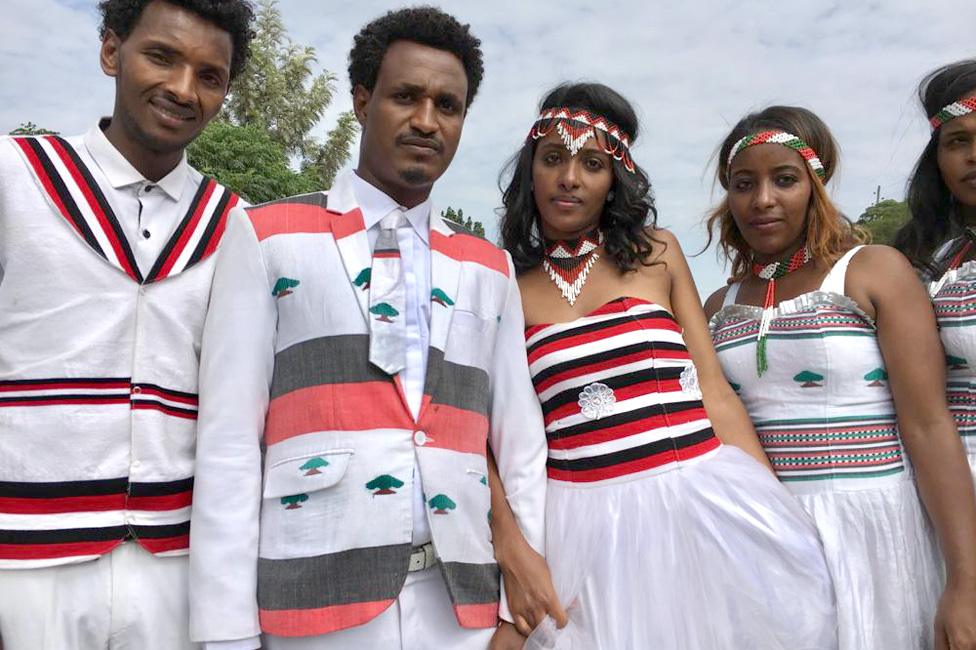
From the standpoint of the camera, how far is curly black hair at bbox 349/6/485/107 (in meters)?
2.28

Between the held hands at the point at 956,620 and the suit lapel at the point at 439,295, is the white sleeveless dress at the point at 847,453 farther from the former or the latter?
the suit lapel at the point at 439,295

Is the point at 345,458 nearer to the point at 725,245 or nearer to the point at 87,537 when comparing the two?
the point at 87,537

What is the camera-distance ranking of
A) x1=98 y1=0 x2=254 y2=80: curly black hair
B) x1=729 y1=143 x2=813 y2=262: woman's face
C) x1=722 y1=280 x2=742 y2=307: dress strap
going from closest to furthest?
x1=98 y1=0 x2=254 y2=80: curly black hair → x1=729 y1=143 x2=813 y2=262: woman's face → x1=722 y1=280 x2=742 y2=307: dress strap

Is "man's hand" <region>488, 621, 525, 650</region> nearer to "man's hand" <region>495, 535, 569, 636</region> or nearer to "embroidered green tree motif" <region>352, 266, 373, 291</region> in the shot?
"man's hand" <region>495, 535, 569, 636</region>

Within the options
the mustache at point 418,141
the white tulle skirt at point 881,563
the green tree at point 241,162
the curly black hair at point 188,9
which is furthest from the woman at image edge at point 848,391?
the green tree at point 241,162

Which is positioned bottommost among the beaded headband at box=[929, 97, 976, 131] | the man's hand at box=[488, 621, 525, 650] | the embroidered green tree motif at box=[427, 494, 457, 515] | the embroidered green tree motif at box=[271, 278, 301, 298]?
the man's hand at box=[488, 621, 525, 650]

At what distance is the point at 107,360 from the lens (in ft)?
6.51

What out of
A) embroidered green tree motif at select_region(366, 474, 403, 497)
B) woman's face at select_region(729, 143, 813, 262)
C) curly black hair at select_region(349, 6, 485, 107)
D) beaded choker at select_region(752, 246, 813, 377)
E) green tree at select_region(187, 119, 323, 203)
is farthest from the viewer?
green tree at select_region(187, 119, 323, 203)

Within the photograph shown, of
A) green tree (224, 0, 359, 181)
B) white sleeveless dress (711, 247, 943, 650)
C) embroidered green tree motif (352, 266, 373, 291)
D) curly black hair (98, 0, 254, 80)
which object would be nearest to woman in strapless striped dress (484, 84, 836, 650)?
white sleeveless dress (711, 247, 943, 650)

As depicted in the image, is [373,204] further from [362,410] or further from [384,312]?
[362,410]

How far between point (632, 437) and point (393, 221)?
1.04 meters

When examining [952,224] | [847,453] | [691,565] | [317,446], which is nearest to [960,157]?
[952,224]

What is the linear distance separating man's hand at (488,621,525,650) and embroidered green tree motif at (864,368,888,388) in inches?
57.7

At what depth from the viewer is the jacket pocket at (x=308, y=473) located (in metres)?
1.92
